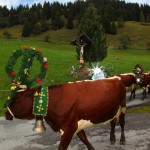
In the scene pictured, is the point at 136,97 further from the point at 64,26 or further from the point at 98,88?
the point at 64,26

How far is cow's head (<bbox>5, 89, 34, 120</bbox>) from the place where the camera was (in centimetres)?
851

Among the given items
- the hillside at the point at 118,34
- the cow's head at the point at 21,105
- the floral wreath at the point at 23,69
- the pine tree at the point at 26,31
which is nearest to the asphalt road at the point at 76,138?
the cow's head at the point at 21,105

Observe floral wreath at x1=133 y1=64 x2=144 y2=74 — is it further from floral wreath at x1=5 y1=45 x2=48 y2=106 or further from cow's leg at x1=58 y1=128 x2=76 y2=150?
floral wreath at x1=5 y1=45 x2=48 y2=106

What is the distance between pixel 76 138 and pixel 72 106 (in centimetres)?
310

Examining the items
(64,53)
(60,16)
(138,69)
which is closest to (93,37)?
(138,69)

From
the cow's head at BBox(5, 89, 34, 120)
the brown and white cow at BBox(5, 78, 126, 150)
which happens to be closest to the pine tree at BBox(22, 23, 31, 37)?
the brown and white cow at BBox(5, 78, 126, 150)

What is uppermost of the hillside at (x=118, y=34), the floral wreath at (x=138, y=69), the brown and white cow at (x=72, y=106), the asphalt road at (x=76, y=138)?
the brown and white cow at (x=72, y=106)

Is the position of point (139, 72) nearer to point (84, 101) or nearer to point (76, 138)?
point (76, 138)

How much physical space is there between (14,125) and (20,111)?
6.32m

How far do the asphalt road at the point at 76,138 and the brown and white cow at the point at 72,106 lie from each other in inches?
64.8

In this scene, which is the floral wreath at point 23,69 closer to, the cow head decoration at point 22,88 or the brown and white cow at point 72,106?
the cow head decoration at point 22,88

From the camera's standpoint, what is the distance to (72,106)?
348 inches

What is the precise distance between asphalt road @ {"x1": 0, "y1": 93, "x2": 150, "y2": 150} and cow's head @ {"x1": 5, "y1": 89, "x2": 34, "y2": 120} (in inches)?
105

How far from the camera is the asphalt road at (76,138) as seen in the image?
10.8 metres
